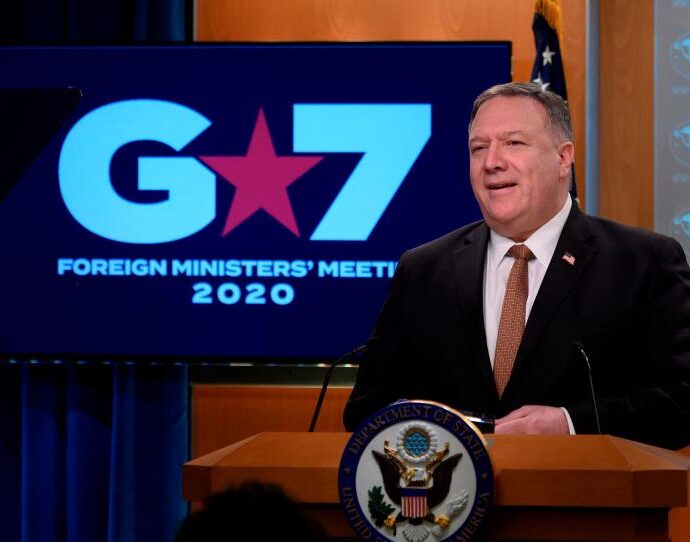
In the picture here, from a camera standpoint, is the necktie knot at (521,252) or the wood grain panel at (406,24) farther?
the wood grain panel at (406,24)

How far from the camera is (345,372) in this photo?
3902 mm

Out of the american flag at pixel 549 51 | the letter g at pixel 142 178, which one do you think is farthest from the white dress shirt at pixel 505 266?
the letter g at pixel 142 178

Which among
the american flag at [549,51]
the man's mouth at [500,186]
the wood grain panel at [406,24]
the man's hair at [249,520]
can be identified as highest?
the wood grain panel at [406,24]

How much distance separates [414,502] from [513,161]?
3.59ft

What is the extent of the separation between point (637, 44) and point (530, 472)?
2882mm

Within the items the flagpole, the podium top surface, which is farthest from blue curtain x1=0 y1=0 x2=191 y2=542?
the podium top surface

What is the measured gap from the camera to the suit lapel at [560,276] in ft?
7.01

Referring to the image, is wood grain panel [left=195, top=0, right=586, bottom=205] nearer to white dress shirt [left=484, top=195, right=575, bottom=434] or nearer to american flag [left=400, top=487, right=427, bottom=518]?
white dress shirt [left=484, top=195, right=575, bottom=434]

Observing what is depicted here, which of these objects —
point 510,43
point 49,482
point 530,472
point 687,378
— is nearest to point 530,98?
point 687,378

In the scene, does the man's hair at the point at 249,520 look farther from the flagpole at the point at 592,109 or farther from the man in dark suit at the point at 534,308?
the flagpole at the point at 592,109

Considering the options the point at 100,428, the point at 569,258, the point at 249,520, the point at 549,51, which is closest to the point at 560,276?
the point at 569,258

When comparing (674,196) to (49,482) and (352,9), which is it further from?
(49,482)

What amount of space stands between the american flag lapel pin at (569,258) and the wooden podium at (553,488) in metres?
0.78

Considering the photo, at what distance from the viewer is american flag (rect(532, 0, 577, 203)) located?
363 cm
